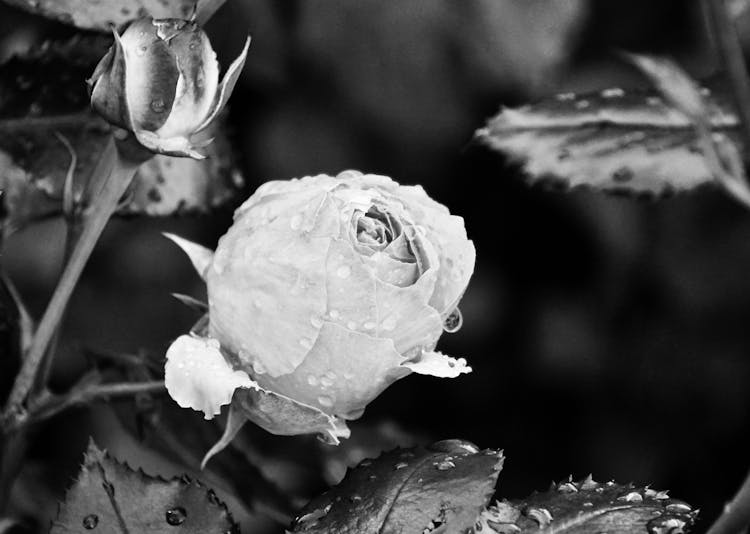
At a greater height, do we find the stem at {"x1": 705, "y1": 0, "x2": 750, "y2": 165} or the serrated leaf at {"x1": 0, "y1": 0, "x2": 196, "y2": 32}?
the serrated leaf at {"x1": 0, "y1": 0, "x2": 196, "y2": 32}

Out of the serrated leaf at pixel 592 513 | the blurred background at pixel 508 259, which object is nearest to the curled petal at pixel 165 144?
the serrated leaf at pixel 592 513

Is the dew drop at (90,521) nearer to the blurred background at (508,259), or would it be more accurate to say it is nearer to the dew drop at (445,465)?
the dew drop at (445,465)

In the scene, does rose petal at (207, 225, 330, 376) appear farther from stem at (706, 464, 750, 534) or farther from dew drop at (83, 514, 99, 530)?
stem at (706, 464, 750, 534)

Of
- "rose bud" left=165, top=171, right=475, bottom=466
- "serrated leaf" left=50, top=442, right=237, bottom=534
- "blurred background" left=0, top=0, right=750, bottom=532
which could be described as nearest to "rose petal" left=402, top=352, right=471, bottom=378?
"rose bud" left=165, top=171, right=475, bottom=466

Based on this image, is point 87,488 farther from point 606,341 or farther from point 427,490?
point 606,341

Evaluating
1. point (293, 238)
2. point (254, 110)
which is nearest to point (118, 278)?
point (254, 110)
